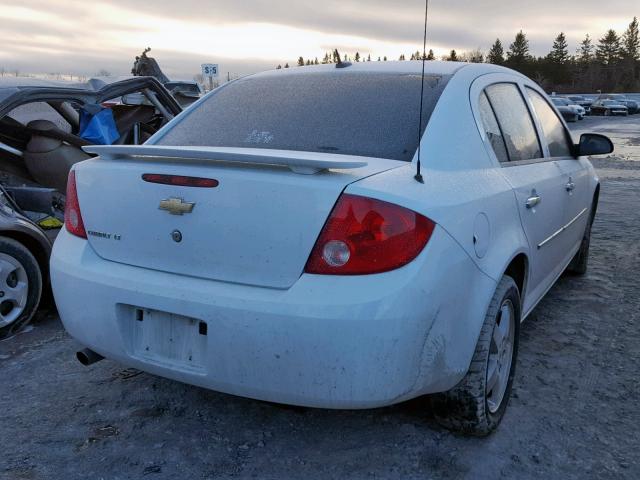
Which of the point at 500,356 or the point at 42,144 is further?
the point at 42,144

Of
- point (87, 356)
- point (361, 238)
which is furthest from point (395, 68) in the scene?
point (87, 356)

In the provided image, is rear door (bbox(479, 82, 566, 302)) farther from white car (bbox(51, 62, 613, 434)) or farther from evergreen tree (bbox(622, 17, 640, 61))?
evergreen tree (bbox(622, 17, 640, 61))

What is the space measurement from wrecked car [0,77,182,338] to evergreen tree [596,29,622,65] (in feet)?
422

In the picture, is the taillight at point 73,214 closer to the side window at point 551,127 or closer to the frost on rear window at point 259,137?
the frost on rear window at point 259,137

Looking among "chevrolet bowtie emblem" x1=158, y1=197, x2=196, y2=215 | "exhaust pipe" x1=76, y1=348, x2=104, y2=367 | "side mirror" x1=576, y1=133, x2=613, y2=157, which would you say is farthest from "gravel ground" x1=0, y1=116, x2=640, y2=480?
"side mirror" x1=576, y1=133, x2=613, y2=157

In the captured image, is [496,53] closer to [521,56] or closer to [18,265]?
[521,56]

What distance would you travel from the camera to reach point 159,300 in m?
2.20

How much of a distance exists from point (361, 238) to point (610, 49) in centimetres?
13320

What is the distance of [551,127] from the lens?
3934 mm

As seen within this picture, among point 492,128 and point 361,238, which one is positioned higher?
point 492,128

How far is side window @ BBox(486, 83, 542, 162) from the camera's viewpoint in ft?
10.1

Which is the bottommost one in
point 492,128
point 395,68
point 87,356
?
point 87,356

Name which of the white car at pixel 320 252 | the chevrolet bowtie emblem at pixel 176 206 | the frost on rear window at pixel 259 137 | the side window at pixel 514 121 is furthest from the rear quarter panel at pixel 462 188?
the frost on rear window at pixel 259 137

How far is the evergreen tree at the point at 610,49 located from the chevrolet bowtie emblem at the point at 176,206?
13137 centimetres
